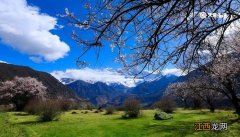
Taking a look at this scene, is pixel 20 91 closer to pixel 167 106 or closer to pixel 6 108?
pixel 6 108

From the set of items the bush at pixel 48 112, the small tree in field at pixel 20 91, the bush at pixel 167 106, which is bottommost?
the bush at pixel 48 112

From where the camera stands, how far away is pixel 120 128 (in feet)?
92.2

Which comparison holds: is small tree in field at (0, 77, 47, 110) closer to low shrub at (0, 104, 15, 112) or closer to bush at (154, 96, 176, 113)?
low shrub at (0, 104, 15, 112)

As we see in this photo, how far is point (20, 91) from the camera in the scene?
76.6 meters

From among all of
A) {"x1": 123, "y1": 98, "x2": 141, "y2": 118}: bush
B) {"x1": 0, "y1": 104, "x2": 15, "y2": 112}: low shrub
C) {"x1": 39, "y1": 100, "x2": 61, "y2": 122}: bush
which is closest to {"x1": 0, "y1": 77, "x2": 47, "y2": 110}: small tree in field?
{"x1": 0, "y1": 104, "x2": 15, "y2": 112}: low shrub

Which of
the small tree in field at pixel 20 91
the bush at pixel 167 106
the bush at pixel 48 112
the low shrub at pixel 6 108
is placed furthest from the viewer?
the small tree in field at pixel 20 91

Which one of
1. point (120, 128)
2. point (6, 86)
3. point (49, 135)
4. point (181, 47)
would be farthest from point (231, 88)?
point (6, 86)

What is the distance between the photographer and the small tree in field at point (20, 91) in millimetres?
75688

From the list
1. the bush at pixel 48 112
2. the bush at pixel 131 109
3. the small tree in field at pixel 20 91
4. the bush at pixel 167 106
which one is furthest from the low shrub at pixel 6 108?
the bush at pixel 131 109

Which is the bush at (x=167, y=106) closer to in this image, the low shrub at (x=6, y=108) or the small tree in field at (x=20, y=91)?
the low shrub at (x=6, y=108)

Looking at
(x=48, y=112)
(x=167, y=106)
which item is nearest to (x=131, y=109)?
(x=48, y=112)

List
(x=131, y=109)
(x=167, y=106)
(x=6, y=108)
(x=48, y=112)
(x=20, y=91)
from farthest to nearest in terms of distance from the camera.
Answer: (x=20, y=91), (x=6, y=108), (x=167, y=106), (x=131, y=109), (x=48, y=112)

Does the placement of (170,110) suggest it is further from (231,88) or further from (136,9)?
(136,9)

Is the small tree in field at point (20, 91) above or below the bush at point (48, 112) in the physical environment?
above
